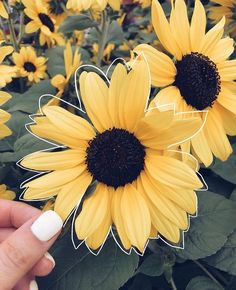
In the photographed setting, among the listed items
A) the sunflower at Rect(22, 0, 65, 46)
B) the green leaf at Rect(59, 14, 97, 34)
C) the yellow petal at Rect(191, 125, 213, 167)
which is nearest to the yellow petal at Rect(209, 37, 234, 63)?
the yellow petal at Rect(191, 125, 213, 167)

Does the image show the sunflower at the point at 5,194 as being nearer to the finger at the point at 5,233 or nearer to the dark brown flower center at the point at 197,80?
the finger at the point at 5,233

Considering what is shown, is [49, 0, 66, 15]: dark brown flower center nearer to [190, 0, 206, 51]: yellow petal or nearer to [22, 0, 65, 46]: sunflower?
[22, 0, 65, 46]: sunflower

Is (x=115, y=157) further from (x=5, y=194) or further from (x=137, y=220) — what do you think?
(x=5, y=194)

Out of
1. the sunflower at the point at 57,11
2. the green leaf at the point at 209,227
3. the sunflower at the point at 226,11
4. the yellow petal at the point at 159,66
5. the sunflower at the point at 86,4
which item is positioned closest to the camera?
the yellow petal at the point at 159,66

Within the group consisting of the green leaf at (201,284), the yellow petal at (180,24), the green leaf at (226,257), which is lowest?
the green leaf at (201,284)

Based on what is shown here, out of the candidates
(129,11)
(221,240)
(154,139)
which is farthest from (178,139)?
(129,11)

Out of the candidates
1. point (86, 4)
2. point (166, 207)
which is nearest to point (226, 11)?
point (86, 4)

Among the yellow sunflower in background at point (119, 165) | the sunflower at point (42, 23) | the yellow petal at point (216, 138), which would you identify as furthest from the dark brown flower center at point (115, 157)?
the sunflower at point (42, 23)
